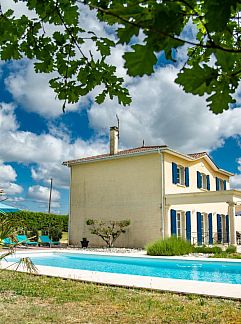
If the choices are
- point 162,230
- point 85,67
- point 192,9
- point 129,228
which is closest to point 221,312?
point 85,67

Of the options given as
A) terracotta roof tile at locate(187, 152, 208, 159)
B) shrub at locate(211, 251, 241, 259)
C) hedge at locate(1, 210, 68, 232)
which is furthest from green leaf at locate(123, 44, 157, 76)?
hedge at locate(1, 210, 68, 232)

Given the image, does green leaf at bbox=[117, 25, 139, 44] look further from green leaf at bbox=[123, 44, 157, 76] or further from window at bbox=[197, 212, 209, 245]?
window at bbox=[197, 212, 209, 245]

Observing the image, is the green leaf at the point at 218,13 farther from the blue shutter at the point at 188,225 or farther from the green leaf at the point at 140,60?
the blue shutter at the point at 188,225

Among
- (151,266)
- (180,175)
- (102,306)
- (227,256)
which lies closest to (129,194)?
(180,175)

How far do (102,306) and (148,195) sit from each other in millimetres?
16983

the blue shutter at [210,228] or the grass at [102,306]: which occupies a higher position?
the blue shutter at [210,228]

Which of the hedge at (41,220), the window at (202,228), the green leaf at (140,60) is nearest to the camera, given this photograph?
the green leaf at (140,60)

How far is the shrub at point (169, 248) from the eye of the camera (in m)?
Result: 18.3

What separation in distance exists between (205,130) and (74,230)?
1117 centimetres

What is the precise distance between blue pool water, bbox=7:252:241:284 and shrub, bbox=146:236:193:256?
54.0 inches

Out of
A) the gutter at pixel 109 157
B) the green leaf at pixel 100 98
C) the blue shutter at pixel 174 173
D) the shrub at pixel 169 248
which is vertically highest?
the gutter at pixel 109 157

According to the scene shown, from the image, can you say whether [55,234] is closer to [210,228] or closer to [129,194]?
[129,194]

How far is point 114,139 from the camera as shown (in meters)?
26.2

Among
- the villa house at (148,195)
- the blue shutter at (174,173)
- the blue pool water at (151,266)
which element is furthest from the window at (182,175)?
the blue pool water at (151,266)
